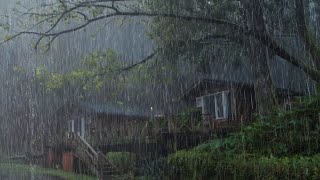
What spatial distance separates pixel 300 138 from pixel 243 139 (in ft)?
6.09

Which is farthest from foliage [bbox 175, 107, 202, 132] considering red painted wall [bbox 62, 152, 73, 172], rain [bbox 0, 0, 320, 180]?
red painted wall [bbox 62, 152, 73, 172]

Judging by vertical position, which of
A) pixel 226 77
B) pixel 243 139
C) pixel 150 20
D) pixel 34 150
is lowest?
pixel 34 150

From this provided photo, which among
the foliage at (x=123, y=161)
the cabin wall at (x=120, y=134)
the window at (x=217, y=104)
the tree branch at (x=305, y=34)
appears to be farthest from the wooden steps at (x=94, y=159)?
the tree branch at (x=305, y=34)

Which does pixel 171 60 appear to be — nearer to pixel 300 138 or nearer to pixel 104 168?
pixel 104 168

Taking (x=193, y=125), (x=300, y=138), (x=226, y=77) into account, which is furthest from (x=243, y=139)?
(x=226, y=77)

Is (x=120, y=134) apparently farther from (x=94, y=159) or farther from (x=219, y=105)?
(x=219, y=105)

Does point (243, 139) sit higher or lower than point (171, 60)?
lower

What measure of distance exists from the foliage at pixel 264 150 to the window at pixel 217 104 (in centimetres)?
980

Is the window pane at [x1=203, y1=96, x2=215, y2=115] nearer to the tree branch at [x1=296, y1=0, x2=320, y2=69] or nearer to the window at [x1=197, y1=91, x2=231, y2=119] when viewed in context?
the window at [x1=197, y1=91, x2=231, y2=119]

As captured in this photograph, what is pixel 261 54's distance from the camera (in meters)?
19.2

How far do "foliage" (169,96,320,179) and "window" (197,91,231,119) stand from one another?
386 inches

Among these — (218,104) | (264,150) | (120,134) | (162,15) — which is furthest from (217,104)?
(264,150)

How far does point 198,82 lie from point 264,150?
13848mm

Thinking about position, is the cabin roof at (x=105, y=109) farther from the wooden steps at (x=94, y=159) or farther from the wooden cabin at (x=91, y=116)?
the wooden steps at (x=94, y=159)
